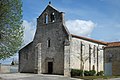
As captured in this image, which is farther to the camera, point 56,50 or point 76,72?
point 56,50

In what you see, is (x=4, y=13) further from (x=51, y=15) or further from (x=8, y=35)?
(x=51, y=15)

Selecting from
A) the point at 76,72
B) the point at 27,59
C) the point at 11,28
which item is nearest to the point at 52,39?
the point at 27,59

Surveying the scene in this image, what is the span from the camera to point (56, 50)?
43031 mm

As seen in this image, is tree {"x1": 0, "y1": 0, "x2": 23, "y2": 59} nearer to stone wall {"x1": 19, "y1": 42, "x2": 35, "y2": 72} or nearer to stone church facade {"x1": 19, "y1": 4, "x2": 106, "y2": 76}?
stone church facade {"x1": 19, "y1": 4, "x2": 106, "y2": 76}

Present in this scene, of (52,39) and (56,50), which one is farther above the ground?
(52,39)

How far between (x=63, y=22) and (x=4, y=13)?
61.7ft

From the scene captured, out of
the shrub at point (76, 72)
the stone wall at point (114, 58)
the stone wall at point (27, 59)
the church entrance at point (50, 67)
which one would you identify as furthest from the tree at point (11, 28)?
the stone wall at point (114, 58)

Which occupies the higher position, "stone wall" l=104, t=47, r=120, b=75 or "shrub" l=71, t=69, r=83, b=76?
"stone wall" l=104, t=47, r=120, b=75

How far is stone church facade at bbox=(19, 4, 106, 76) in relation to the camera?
135 feet

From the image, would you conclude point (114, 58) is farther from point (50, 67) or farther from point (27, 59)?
point (27, 59)

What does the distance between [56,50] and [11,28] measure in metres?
18.6

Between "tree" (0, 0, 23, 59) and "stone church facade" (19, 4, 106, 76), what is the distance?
16.2 m

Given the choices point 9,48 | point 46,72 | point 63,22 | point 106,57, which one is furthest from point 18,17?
point 106,57

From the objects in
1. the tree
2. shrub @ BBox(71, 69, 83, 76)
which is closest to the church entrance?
shrub @ BBox(71, 69, 83, 76)
